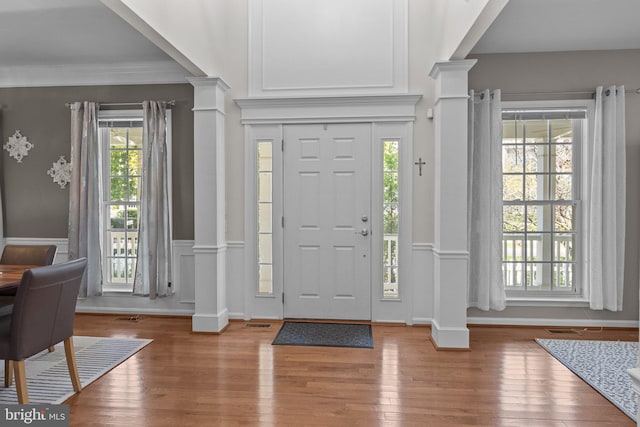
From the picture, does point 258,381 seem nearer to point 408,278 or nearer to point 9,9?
point 408,278

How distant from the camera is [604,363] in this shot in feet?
10.3

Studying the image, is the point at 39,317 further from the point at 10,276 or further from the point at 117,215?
the point at 117,215

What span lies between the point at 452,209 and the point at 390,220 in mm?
760

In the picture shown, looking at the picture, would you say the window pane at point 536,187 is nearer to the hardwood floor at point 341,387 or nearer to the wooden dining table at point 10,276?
the hardwood floor at point 341,387

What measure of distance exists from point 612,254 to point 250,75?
4075 mm

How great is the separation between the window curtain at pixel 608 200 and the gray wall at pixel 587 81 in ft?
0.42

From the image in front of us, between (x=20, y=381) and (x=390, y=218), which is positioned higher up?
(x=390, y=218)

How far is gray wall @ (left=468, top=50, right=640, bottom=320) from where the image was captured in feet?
12.9

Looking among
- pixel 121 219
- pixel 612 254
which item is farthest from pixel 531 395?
pixel 121 219

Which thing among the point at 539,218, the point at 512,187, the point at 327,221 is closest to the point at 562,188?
the point at 539,218

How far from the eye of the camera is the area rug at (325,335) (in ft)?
11.7

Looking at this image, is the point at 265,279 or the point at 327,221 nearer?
the point at 327,221

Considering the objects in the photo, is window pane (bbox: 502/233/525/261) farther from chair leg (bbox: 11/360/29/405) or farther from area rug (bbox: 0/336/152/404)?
chair leg (bbox: 11/360/29/405)

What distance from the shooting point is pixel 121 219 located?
461 centimetres
